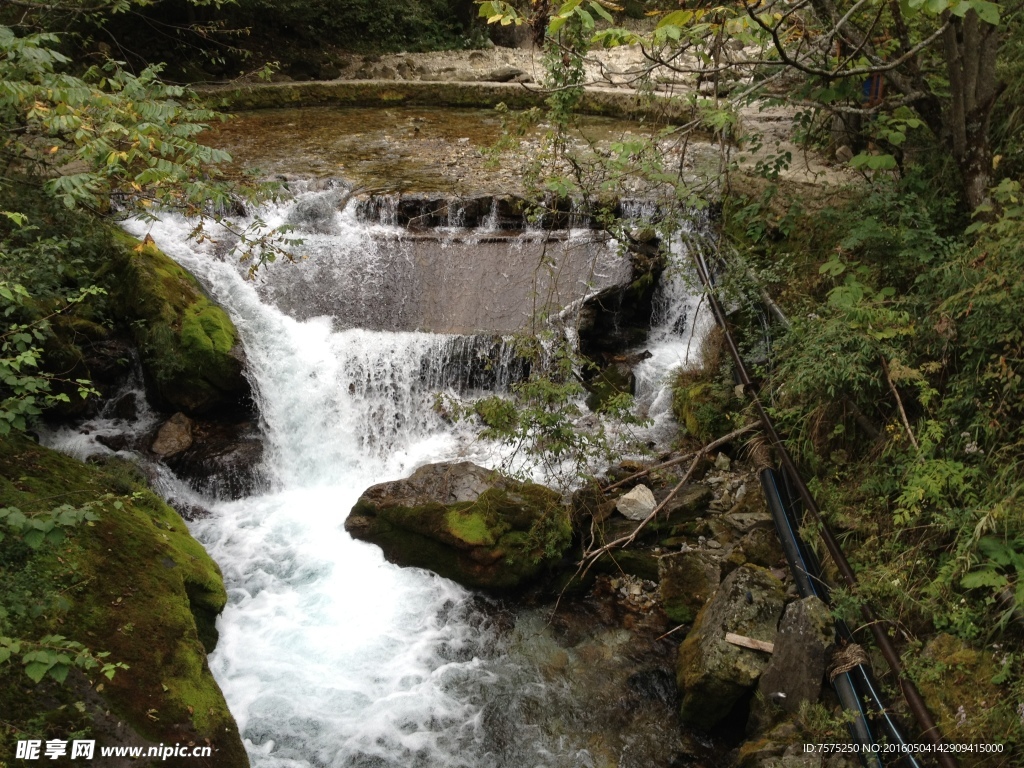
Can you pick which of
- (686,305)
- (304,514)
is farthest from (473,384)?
(686,305)

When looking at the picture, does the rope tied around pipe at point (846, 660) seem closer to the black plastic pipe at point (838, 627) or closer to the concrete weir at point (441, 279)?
the black plastic pipe at point (838, 627)

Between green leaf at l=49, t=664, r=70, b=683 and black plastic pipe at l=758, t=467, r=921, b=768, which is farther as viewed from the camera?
black plastic pipe at l=758, t=467, r=921, b=768

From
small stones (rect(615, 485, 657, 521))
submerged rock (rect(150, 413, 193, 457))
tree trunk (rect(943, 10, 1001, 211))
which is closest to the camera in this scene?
tree trunk (rect(943, 10, 1001, 211))

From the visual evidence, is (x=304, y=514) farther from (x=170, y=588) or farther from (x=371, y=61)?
(x=371, y=61)

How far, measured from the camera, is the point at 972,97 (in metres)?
4.82

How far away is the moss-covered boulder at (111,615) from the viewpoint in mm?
3398

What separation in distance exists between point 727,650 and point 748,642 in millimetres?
143

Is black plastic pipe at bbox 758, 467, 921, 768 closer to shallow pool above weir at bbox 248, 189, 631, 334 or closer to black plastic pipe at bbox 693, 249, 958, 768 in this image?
black plastic pipe at bbox 693, 249, 958, 768

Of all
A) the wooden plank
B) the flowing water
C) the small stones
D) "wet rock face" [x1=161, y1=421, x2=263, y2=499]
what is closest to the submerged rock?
"wet rock face" [x1=161, y1=421, x2=263, y2=499]

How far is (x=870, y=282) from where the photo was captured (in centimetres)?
Answer: 535

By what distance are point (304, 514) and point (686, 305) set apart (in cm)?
516

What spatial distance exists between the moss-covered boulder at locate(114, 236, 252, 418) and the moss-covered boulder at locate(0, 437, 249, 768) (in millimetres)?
1775

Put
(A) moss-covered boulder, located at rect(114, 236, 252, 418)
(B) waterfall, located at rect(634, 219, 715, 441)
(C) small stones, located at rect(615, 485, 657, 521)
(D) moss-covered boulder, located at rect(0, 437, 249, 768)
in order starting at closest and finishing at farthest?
(D) moss-covered boulder, located at rect(0, 437, 249, 768)
(C) small stones, located at rect(615, 485, 657, 521)
(A) moss-covered boulder, located at rect(114, 236, 252, 418)
(B) waterfall, located at rect(634, 219, 715, 441)

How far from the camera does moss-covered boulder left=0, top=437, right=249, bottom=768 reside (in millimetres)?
3398
